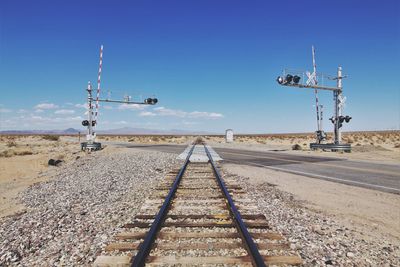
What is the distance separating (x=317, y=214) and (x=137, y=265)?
14.6ft

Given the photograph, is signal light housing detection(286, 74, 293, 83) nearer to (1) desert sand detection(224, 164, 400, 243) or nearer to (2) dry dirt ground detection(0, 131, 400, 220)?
(2) dry dirt ground detection(0, 131, 400, 220)

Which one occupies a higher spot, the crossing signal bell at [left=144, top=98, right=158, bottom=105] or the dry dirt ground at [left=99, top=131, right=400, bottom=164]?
the crossing signal bell at [left=144, top=98, right=158, bottom=105]

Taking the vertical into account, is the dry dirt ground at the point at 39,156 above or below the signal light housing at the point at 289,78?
below

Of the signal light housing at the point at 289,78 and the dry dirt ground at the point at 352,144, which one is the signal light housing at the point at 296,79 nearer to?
the signal light housing at the point at 289,78

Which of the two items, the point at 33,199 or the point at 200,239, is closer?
the point at 200,239

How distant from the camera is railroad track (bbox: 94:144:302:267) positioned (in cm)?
385

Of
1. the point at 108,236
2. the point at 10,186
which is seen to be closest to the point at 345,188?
the point at 108,236

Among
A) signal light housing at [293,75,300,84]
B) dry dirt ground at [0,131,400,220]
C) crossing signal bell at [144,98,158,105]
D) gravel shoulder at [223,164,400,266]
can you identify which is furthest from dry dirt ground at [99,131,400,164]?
gravel shoulder at [223,164,400,266]

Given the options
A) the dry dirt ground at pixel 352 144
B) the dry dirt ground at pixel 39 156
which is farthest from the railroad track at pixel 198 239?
the dry dirt ground at pixel 352 144

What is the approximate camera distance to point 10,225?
5.91 meters

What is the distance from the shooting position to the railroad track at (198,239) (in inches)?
152

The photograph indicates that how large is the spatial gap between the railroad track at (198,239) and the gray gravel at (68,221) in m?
0.40

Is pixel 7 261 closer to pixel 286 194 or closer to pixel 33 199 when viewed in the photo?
pixel 33 199

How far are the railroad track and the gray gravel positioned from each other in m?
0.40
